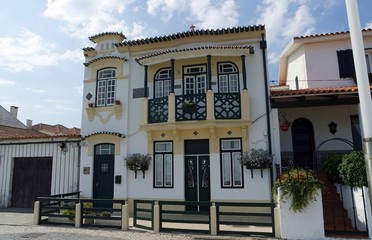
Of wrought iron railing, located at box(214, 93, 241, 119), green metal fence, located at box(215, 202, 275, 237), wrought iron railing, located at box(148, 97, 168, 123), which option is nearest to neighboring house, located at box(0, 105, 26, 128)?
wrought iron railing, located at box(148, 97, 168, 123)

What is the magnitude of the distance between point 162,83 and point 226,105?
10.2 ft

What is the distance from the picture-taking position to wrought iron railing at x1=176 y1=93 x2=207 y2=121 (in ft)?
36.7

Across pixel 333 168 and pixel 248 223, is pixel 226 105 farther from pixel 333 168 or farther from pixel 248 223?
pixel 248 223

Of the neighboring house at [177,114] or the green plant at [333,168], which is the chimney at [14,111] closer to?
the neighboring house at [177,114]

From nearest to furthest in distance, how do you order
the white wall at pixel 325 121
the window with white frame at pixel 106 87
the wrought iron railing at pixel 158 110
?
the wrought iron railing at pixel 158 110 → the white wall at pixel 325 121 → the window with white frame at pixel 106 87

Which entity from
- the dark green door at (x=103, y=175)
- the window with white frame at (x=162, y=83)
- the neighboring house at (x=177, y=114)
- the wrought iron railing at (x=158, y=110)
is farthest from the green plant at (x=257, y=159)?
the dark green door at (x=103, y=175)

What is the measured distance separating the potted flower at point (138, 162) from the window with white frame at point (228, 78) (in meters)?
4.13

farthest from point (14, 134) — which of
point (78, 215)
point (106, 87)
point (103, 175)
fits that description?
point (78, 215)

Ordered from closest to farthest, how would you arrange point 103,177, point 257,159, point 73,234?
point 73,234 < point 257,159 < point 103,177

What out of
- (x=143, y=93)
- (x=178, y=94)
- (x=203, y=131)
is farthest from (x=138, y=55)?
(x=203, y=131)

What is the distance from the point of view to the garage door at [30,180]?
1349cm

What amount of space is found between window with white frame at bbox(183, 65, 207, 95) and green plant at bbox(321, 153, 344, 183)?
212 inches

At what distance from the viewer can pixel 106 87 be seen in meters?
13.2

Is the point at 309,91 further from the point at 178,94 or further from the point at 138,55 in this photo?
the point at 138,55
